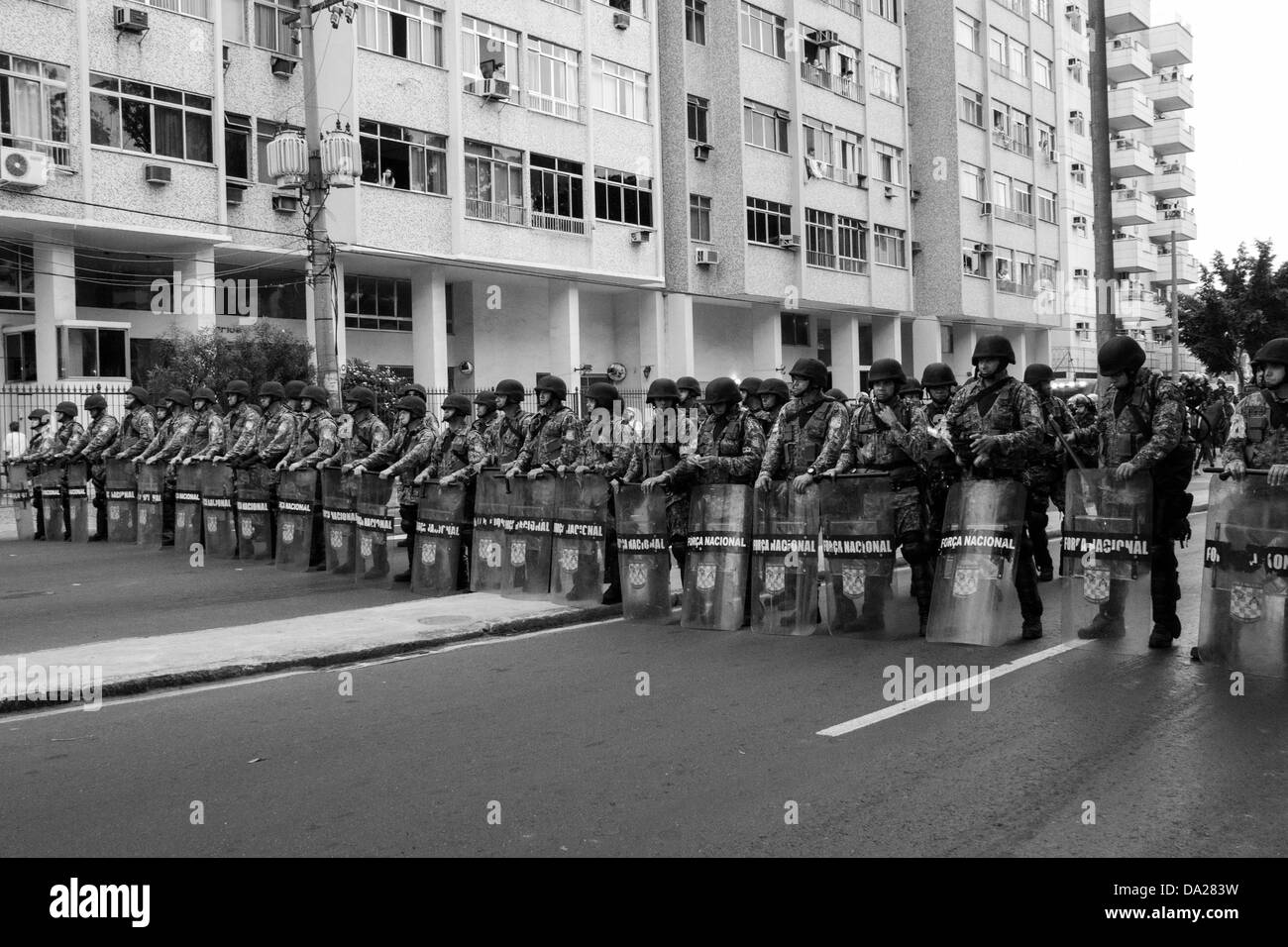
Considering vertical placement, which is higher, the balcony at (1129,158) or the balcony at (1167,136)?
the balcony at (1167,136)

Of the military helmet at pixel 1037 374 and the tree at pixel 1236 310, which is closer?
the military helmet at pixel 1037 374

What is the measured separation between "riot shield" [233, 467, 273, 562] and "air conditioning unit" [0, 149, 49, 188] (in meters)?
13.3

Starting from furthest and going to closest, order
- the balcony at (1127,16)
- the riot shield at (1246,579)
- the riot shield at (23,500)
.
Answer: the balcony at (1127,16), the riot shield at (23,500), the riot shield at (1246,579)

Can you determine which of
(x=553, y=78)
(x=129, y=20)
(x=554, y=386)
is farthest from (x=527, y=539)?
(x=553, y=78)

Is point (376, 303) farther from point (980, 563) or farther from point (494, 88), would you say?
point (980, 563)

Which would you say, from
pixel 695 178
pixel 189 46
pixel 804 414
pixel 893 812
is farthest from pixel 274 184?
pixel 893 812

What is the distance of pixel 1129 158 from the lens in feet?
219

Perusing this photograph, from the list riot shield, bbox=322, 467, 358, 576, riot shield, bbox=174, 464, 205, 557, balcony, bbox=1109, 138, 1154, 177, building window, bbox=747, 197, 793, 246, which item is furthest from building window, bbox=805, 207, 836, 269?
riot shield, bbox=322, 467, 358, 576

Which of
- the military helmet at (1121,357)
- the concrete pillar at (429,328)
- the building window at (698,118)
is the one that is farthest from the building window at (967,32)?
the military helmet at (1121,357)

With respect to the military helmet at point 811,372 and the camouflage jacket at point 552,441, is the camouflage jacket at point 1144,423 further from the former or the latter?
the camouflage jacket at point 552,441

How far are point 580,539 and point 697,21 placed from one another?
33710 mm

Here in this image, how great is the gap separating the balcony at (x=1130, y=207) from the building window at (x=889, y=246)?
2411 centimetres

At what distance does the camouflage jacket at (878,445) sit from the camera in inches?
376

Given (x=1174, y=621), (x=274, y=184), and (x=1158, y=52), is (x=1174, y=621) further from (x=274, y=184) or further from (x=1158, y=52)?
(x=1158, y=52)
